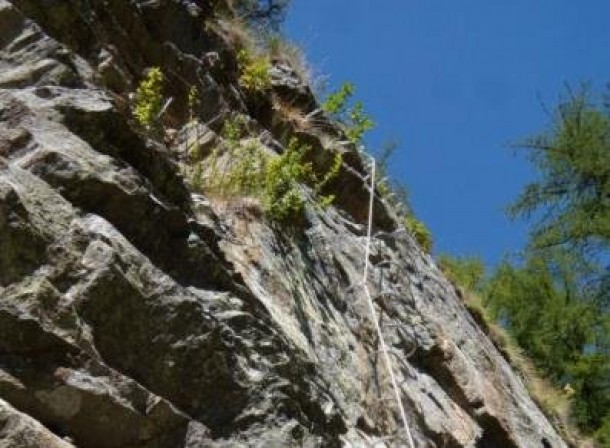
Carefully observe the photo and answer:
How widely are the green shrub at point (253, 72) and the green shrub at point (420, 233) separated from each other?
2221mm

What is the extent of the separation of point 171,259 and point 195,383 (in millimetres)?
657

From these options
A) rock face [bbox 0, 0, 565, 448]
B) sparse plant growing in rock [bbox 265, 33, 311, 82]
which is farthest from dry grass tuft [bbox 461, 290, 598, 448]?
sparse plant growing in rock [bbox 265, 33, 311, 82]

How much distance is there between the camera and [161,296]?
12.3 feet

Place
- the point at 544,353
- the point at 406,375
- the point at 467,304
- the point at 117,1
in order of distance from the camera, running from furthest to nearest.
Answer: the point at 544,353, the point at 467,304, the point at 117,1, the point at 406,375

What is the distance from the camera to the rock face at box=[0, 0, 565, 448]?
3.34m

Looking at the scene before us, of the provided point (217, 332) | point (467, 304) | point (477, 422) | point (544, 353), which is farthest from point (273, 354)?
point (544, 353)

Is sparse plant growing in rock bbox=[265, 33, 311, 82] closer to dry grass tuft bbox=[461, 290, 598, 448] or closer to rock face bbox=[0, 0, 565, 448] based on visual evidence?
rock face bbox=[0, 0, 565, 448]

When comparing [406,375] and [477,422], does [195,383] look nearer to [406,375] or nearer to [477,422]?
[406,375]

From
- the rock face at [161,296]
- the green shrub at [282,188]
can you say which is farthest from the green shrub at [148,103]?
the green shrub at [282,188]

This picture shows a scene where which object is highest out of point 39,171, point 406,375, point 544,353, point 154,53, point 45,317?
point 544,353

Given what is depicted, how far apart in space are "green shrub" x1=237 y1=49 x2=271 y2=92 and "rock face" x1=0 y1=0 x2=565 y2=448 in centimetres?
65

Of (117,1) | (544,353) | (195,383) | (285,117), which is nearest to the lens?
(195,383)

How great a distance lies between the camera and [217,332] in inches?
151

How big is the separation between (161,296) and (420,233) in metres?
6.13
